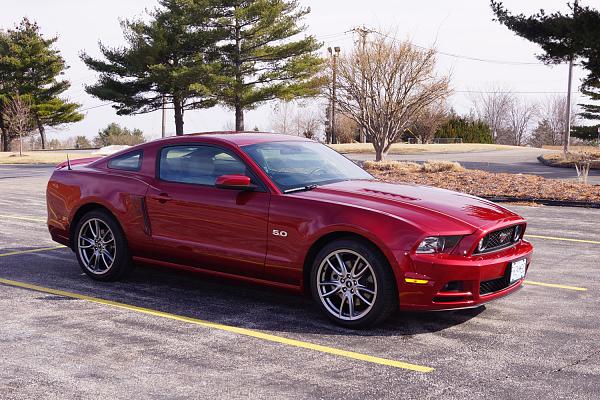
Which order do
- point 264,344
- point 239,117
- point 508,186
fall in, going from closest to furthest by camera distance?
point 264,344
point 508,186
point 239,117

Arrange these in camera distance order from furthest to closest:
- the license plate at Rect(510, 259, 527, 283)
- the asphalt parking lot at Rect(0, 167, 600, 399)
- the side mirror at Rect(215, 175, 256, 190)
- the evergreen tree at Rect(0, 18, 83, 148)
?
the evergreen tree at Rect(0, 18, 83, 148)
the side mirror at Rect(215, 175, 256, 190)
the license plate at Rect(510, 259, 527, 283)
the asphalt parking lot at Rect(0, 167, 600, 399)

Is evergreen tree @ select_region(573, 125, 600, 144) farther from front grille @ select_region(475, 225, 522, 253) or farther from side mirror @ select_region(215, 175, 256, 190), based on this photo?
side mirror @ select_region(215, 175, 256, 190)

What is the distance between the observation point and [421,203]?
5559 millimetres

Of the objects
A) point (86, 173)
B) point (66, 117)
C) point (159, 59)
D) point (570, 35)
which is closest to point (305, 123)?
point (66, 117)

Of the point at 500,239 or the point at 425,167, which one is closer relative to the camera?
the point at 500,239

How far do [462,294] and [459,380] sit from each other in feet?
3.13

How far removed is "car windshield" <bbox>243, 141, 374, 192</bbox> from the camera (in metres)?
6.06

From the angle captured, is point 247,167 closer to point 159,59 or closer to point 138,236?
point 138,236

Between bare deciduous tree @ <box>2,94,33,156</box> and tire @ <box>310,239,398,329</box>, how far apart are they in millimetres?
51479

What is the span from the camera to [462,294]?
5.18 m

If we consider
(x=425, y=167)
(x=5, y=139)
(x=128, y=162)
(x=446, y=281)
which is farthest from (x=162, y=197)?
(x=5, y=139)

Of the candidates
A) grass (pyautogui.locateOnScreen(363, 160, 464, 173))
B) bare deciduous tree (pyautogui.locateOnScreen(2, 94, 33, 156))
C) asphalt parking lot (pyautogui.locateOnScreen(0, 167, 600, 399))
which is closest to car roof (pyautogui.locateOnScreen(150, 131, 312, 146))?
asphalt parking lot (pyautogui.locateOnScreen(0, 167, 600, 399))

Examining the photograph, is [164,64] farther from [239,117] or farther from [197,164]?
[197,164]

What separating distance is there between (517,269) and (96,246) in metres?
4.19
